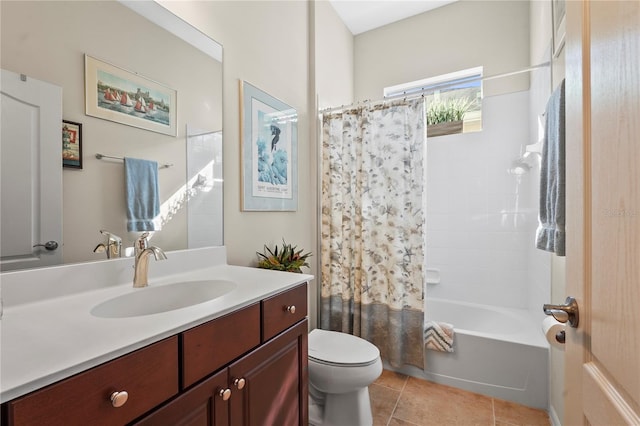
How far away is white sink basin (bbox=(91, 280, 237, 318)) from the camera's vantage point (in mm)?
945

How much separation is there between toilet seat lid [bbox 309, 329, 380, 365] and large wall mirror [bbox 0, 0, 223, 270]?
83 cm

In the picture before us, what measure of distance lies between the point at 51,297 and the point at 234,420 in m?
0.67

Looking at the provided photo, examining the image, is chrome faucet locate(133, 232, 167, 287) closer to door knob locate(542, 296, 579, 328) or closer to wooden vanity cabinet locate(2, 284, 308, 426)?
wooden vanity cabinet locate(2, 284, 308, 426)

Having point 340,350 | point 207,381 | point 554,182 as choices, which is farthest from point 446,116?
point 207,381

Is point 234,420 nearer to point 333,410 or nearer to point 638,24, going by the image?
point 333,410

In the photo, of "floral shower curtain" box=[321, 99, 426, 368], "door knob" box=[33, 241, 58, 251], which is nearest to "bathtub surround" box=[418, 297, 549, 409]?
"floral shower curtain" box=[321, 99, 426, 368]

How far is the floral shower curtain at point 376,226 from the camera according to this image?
2033 mm

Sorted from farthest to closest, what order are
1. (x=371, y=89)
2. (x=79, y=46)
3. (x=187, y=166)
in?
1. (x=371, y=89)
2. (x=187, y=166)
3. (x=79, y=46)

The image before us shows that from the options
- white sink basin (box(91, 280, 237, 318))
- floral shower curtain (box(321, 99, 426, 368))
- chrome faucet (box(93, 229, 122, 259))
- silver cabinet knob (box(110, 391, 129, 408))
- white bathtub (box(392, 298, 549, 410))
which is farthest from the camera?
floral shower curtain (box(321, 99, 426, 368))

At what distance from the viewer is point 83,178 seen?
1.01 metres

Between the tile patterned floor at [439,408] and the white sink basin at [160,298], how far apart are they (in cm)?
124

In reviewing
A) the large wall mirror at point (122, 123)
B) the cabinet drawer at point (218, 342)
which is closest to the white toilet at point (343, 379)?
the cabinet drawer at point (218, 342)

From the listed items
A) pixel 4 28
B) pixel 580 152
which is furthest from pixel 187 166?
pixel 580 152

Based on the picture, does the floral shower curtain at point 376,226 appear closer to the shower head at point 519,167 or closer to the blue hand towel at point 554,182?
the blue hand towel at point 554,182
